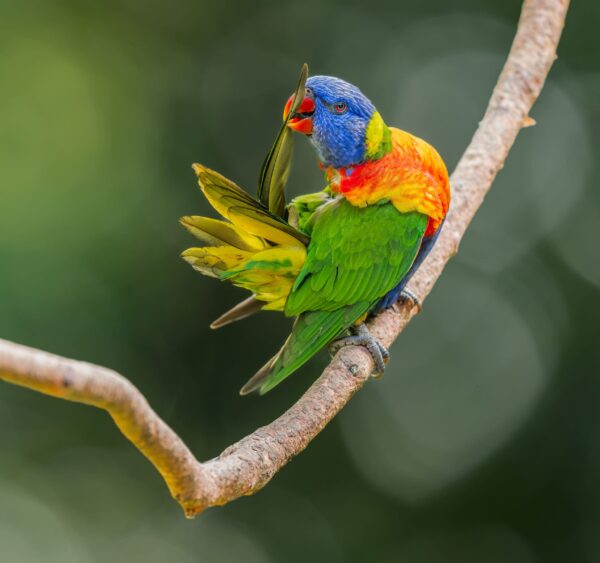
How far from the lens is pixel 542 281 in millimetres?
4941

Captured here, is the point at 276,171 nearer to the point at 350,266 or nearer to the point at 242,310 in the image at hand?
the point at 350,266

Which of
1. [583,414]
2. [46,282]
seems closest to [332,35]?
[46,282]

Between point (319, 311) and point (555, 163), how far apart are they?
3240 mm

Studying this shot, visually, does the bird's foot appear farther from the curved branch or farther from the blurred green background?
the blurred green background

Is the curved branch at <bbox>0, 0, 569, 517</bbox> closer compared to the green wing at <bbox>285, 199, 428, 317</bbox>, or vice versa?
the curved branch at <bbox>0, 0, 569, 517</bbox>

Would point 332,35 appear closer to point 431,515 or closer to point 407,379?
point 407,379

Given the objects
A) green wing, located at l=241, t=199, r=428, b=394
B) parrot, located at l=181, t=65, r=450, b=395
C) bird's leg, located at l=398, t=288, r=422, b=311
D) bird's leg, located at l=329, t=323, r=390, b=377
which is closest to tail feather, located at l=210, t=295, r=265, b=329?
parrot, located at l=181, t=65, r=450, b=395

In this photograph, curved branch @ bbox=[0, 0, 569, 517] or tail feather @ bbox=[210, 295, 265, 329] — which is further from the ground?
curved branch @ bbox=[0, 0, 569, 517]

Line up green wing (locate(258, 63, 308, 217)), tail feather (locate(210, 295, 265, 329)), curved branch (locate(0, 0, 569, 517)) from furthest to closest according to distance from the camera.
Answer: tail feather (locate(210, 295, 265, 329))
green wing (locate(258, 63, 308, 217))
curved branch (locate(0, 0, 569, 517))

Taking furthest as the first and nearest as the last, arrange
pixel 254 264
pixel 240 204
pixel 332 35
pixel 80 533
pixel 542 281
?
pixel 332 35
pixel 542 281
pixel 80 533
pixel 254 264
pixel 240 204

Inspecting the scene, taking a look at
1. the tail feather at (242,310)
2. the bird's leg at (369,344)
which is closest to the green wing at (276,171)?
the tail feather at (242,310)

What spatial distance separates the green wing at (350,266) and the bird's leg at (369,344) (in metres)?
0.04

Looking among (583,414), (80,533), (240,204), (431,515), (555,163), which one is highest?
(555,163)

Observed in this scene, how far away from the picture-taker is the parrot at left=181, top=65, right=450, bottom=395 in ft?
8.89
